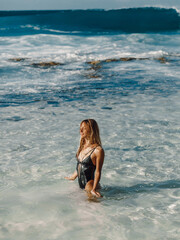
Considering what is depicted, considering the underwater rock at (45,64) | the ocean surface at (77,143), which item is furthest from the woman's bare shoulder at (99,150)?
the underwater rock at (45,64)

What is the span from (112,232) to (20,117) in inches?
229

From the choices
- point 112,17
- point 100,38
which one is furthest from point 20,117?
point 112,17

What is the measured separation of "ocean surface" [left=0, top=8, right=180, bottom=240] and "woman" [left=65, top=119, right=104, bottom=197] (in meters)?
0.22

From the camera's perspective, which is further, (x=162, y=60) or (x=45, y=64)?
(x=162, y=60)

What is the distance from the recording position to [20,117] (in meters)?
8.88

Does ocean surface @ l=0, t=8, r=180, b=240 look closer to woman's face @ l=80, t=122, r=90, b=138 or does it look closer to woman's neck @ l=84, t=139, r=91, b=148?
woman's neck @ l=84, t=139, r=91, b=148

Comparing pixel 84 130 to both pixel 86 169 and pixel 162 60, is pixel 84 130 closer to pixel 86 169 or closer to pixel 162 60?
pixel 86 169

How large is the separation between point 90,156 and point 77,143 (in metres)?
2.84

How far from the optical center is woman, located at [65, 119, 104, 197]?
404cm

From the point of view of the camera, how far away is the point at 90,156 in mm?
4129

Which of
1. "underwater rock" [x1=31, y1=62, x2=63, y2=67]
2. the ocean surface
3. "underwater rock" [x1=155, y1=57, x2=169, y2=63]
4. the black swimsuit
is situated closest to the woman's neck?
the black swimsuit

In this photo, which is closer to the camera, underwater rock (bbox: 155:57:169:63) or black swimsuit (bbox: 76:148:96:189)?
black swimsuit (bbox: 76:148:96:189)

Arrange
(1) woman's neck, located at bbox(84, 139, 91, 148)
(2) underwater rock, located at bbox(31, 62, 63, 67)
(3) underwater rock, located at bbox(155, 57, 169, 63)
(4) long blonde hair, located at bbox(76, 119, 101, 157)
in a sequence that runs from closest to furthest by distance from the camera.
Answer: (4) long blonde hair, located at bbox(76, 119, 101, 157) < (1) woman's neck, located at bbox(84, 139, 91, 148) < (2) underwater rock, located at bbox(31, 62, 63, 67) < (3) underwater rock, located at bbox(155, 57, 169, 63)

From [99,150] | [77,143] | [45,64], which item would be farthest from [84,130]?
[45,64]
